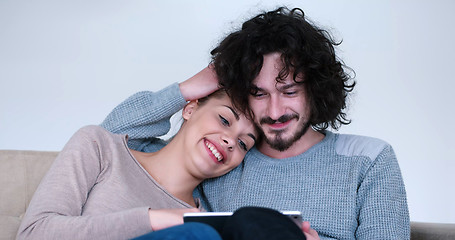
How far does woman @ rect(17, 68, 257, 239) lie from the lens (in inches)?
61.2

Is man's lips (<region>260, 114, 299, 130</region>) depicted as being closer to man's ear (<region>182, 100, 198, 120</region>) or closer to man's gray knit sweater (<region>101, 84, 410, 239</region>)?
man's gray knit sweater (<region>101, 84, 410, 239</region>)

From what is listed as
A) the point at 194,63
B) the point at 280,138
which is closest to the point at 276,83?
the point at 280,138

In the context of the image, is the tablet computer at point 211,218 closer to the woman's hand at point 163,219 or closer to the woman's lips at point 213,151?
the woman's hand at point 163,219

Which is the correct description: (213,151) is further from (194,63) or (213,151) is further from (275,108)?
(194,63)

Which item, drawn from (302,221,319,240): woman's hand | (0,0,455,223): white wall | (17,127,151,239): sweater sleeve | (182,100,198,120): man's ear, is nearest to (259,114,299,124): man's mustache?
(182,100,198,120): man's ear

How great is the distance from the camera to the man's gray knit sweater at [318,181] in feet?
6.40

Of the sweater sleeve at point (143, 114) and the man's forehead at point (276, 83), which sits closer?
the man's forehead at point (276, 83)

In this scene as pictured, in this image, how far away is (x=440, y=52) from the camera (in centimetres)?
339

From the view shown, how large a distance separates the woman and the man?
0.09 metres

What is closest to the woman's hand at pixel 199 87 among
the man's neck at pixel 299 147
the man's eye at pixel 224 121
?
the man's eye at pixel 224 121

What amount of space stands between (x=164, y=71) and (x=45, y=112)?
0.77 metres

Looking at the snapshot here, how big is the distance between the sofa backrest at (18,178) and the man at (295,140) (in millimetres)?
318

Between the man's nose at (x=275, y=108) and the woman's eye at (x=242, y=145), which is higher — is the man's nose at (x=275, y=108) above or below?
above

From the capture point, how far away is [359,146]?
6.98ft
